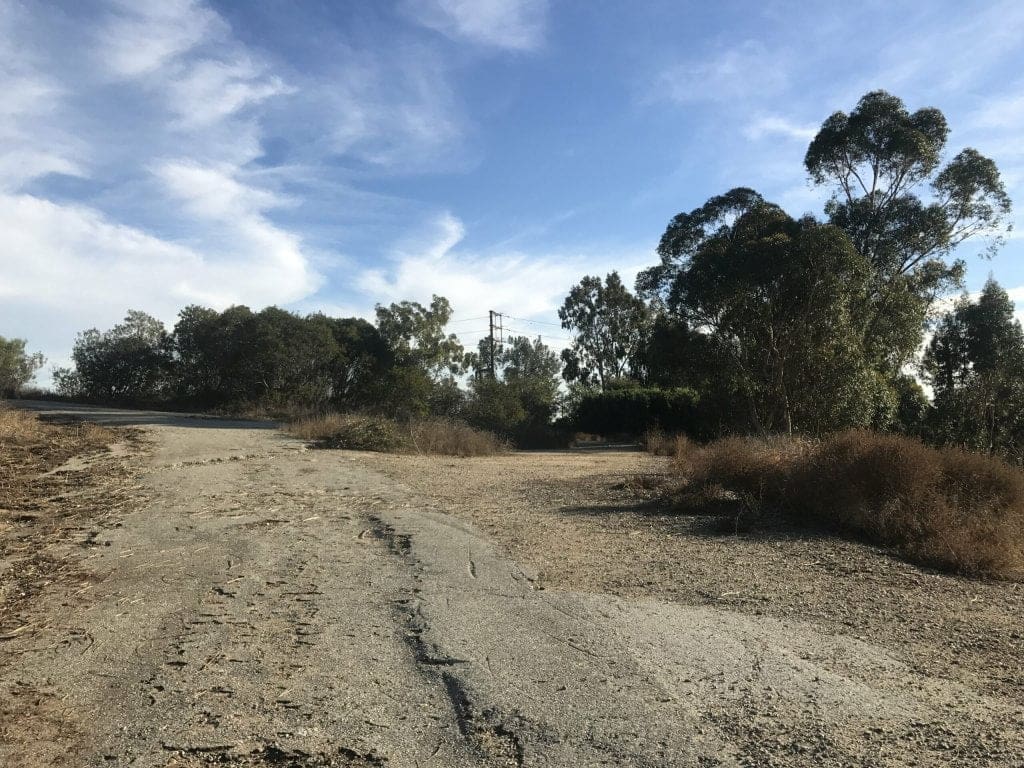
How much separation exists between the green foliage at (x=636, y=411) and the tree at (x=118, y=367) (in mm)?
24964

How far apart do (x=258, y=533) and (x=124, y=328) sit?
41.6m

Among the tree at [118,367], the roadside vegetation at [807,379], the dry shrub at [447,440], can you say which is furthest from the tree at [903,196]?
the tree at [118,367]

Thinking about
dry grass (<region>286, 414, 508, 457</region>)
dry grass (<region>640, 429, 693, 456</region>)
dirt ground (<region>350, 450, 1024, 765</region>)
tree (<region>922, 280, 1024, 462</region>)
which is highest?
tree (<region>922, 280, 1024, 462</region>)

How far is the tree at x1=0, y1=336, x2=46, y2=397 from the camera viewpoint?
3988 cm

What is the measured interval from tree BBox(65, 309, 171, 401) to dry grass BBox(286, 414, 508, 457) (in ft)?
76.8

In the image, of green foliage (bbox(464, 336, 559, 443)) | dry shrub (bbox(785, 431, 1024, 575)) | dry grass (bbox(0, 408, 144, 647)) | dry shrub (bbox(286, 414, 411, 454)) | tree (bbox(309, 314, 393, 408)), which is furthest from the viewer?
tree (bbox(309, 314, 393, 408))

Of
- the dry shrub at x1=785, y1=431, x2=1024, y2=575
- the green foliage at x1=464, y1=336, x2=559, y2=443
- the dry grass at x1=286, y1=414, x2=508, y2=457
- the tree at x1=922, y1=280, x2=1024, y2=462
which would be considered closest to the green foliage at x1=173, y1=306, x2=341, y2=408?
the green foliage at x1=464, y1=336, x2=559, y2=443

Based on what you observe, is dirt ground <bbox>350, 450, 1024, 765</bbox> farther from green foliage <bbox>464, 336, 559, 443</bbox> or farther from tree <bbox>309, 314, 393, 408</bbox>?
tree <bbox>309, 314, 393, 408</bbox>

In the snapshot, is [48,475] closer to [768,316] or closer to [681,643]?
[681,643]

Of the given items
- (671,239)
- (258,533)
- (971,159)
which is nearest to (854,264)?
(671,239)

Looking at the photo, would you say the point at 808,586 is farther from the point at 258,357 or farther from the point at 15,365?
the point at 15,365

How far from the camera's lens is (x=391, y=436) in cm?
2094

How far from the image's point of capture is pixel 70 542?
279 inches

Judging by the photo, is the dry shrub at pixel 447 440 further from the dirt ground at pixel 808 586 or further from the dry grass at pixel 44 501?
the dirt ground at pixel 808 586
